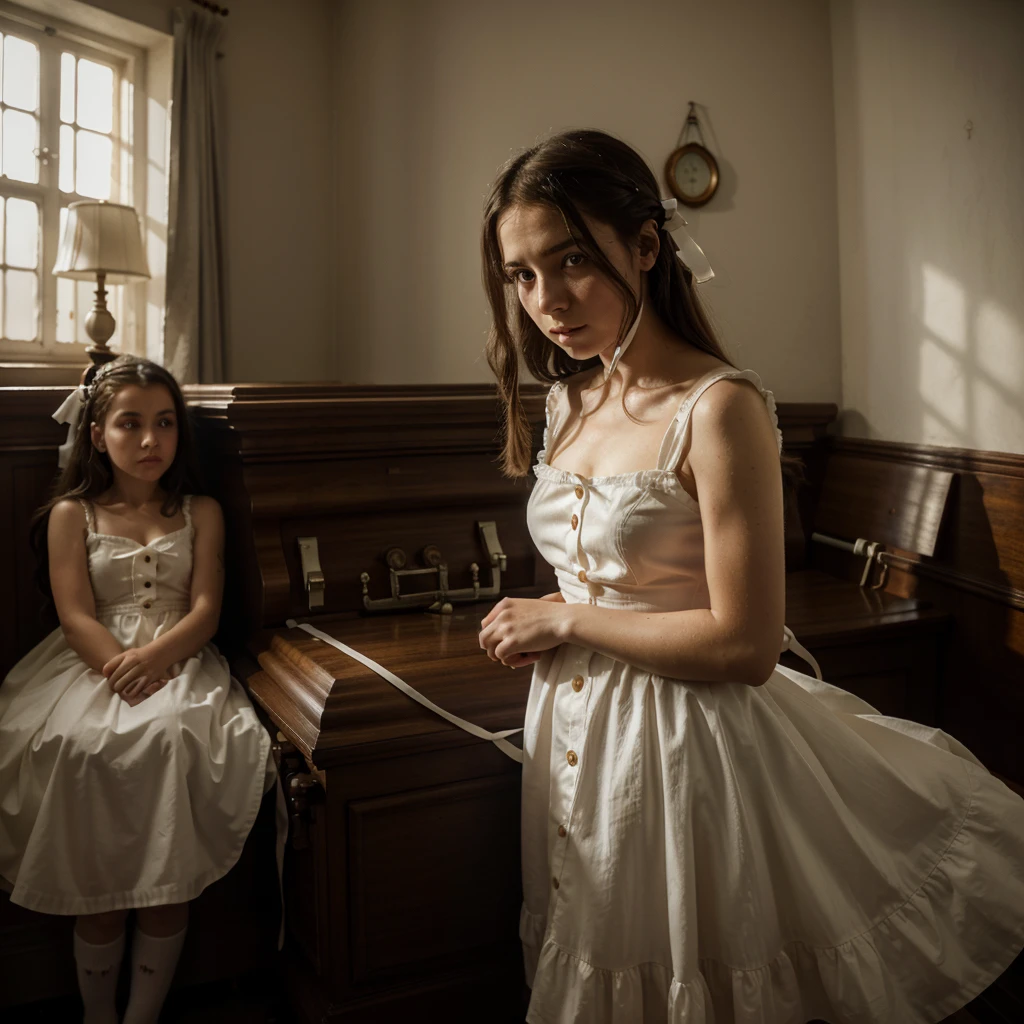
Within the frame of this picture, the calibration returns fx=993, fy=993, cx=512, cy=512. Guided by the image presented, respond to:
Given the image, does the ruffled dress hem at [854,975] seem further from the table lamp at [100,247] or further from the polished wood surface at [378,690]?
the table lamp at [100,247]

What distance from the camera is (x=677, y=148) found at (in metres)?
3.34

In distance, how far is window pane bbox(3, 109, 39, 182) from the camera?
4.02 m

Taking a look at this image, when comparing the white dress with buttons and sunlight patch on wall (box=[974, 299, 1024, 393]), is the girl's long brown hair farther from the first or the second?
sunlight patch on wall (box=[974, 299, 1024, 393])

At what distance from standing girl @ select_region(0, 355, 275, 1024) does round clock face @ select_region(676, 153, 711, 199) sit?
6.26ft

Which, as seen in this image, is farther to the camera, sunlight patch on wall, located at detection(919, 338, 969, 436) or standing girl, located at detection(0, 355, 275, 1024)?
sunlight patch on wall, located at detection(919, 338, 969, 436)

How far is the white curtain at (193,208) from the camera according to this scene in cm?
407

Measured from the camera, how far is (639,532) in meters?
1.45

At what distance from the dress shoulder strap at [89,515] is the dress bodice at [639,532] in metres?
1.10

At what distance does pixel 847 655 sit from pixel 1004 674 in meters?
0.37

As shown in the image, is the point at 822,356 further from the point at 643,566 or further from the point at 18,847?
the point at 18,847

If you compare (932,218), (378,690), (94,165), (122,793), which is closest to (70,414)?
(122,793)

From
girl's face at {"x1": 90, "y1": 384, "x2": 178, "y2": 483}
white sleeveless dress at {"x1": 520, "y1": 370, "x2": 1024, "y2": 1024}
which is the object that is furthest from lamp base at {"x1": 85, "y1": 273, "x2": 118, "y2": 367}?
white sleeveless dress at {"x1": 520, "y1": 370, "x2": 1024, "y2": 1024}

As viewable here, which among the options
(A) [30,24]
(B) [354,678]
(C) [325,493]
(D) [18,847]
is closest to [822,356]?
(C) [325,493]

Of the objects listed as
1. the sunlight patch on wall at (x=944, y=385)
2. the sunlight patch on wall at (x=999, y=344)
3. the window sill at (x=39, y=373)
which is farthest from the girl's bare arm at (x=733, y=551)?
the window sill at (x=39, y=373)
